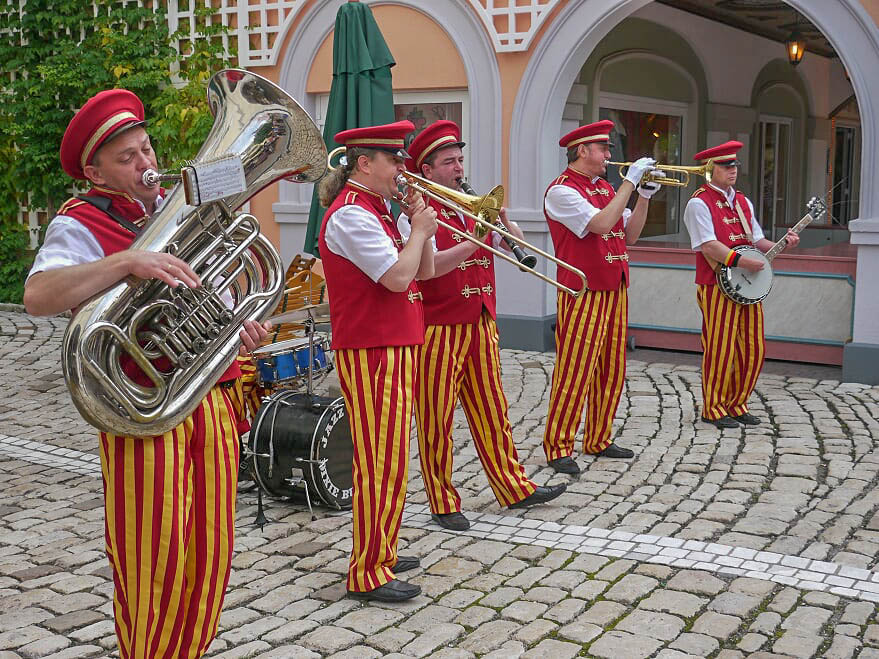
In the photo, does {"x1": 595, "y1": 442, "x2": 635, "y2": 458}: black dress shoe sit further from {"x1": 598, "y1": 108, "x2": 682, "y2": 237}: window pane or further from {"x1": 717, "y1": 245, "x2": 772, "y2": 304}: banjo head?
{"x1": 598, "y1": 108, "x2": 682, "y2": 237}: window pane

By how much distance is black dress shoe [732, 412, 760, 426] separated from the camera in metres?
6.69

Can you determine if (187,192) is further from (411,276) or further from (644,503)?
(644,503)

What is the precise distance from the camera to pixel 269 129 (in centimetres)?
302

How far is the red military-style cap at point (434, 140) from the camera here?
4609 millimetres

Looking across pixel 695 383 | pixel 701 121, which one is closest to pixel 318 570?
pixel 695 383

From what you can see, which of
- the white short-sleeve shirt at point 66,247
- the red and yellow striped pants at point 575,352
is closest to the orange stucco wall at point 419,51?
the red and yellow striped pants at point 575,352

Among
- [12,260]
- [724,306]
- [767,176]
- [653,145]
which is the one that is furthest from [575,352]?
[767,176]

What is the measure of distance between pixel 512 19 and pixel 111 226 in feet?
22.6

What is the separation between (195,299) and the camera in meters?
2.73

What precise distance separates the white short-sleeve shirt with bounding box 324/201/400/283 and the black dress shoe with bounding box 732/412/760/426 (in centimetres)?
369

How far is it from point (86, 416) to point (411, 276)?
147cm

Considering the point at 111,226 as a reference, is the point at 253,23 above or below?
above

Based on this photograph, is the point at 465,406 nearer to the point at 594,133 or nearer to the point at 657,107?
the point at 594,133

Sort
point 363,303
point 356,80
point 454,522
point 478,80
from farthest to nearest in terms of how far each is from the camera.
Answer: point 478,80 → point 356,80 → point 454,522 → point 363,303
